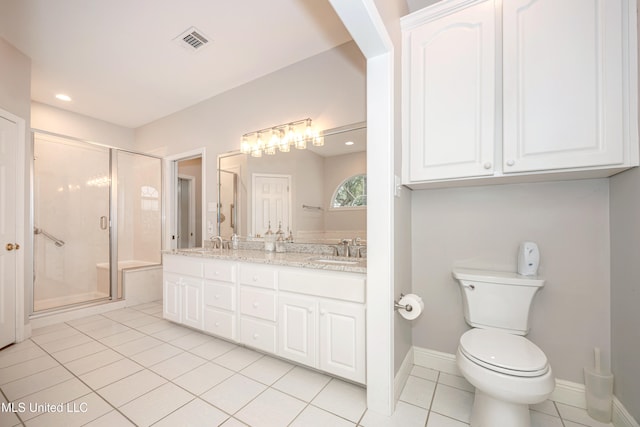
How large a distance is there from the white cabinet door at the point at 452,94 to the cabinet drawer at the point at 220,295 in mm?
1666

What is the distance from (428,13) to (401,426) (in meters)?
2.39

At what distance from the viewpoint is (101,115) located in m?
3.88

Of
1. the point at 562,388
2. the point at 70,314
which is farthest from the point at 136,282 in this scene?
the point at 562,388

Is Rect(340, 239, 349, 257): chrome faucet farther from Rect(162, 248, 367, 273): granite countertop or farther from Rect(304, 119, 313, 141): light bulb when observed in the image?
Rect(304, 119, 313, 141): light bulb

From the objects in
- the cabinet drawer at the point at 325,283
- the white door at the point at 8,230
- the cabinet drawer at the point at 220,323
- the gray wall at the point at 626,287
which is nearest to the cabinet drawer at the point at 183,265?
the cabinet drawer at the point at 220,323

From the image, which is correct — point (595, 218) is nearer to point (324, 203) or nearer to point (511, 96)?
point (511, 96)

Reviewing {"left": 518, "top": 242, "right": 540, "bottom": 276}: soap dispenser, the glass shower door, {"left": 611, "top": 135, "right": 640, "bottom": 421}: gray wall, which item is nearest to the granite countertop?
{"left": 518, "top": 242, "right": 540, "bottom": 276}: soap dispenser

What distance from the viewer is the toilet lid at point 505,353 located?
3.87 ft

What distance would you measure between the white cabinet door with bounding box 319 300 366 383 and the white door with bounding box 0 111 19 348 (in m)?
2.73

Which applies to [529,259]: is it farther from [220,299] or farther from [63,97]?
[63,97]

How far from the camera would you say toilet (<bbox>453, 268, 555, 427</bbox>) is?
1166 mm

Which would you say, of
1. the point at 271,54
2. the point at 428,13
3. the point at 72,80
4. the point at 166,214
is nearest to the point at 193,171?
the point at 166,214

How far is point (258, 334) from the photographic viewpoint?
6.70ft

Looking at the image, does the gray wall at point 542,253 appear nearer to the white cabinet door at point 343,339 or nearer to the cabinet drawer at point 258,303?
the white cabinet door at point 343,339
